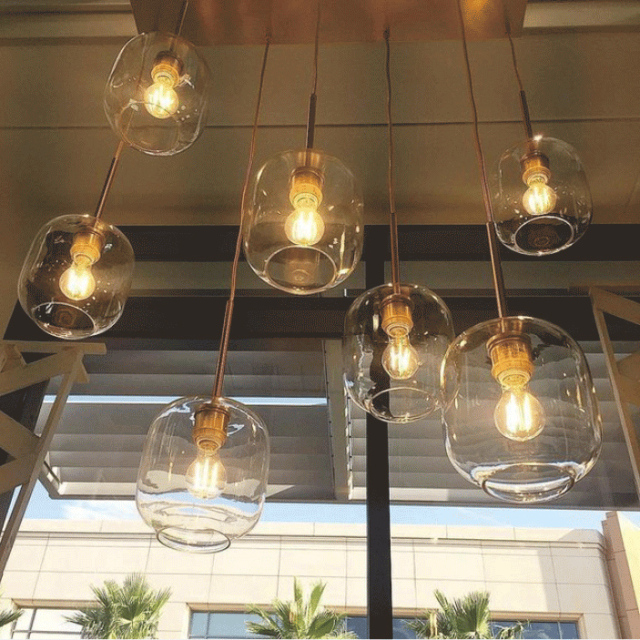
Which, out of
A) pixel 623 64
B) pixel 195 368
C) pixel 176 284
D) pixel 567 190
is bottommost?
pixel 567 190

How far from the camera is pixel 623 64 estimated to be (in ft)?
6.69

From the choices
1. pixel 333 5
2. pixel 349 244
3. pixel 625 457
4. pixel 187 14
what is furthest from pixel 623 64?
pixel 349 244

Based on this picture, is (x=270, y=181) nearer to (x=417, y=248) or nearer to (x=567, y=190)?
(x=567, y=190)

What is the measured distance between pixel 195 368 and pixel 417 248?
3.17 feet

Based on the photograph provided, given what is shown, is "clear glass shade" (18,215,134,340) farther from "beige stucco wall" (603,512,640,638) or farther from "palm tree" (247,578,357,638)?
"beige stucco wall" (603,512,640,638)

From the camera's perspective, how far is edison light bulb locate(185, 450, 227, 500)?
965mm

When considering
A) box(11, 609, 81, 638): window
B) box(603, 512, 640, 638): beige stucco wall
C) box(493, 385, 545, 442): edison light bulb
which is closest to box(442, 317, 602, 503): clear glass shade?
box(493, 385, 545, 442): edison light bulb

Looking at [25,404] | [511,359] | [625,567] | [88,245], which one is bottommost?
[511,359]

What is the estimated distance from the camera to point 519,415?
85 centimetres

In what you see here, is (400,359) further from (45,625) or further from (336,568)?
(45,625)

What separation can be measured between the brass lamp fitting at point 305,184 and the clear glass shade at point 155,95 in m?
0.27

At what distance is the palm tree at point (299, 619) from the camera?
6.04ft

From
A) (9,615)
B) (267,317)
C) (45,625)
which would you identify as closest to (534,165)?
(267,317)

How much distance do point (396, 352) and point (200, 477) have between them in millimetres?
343
